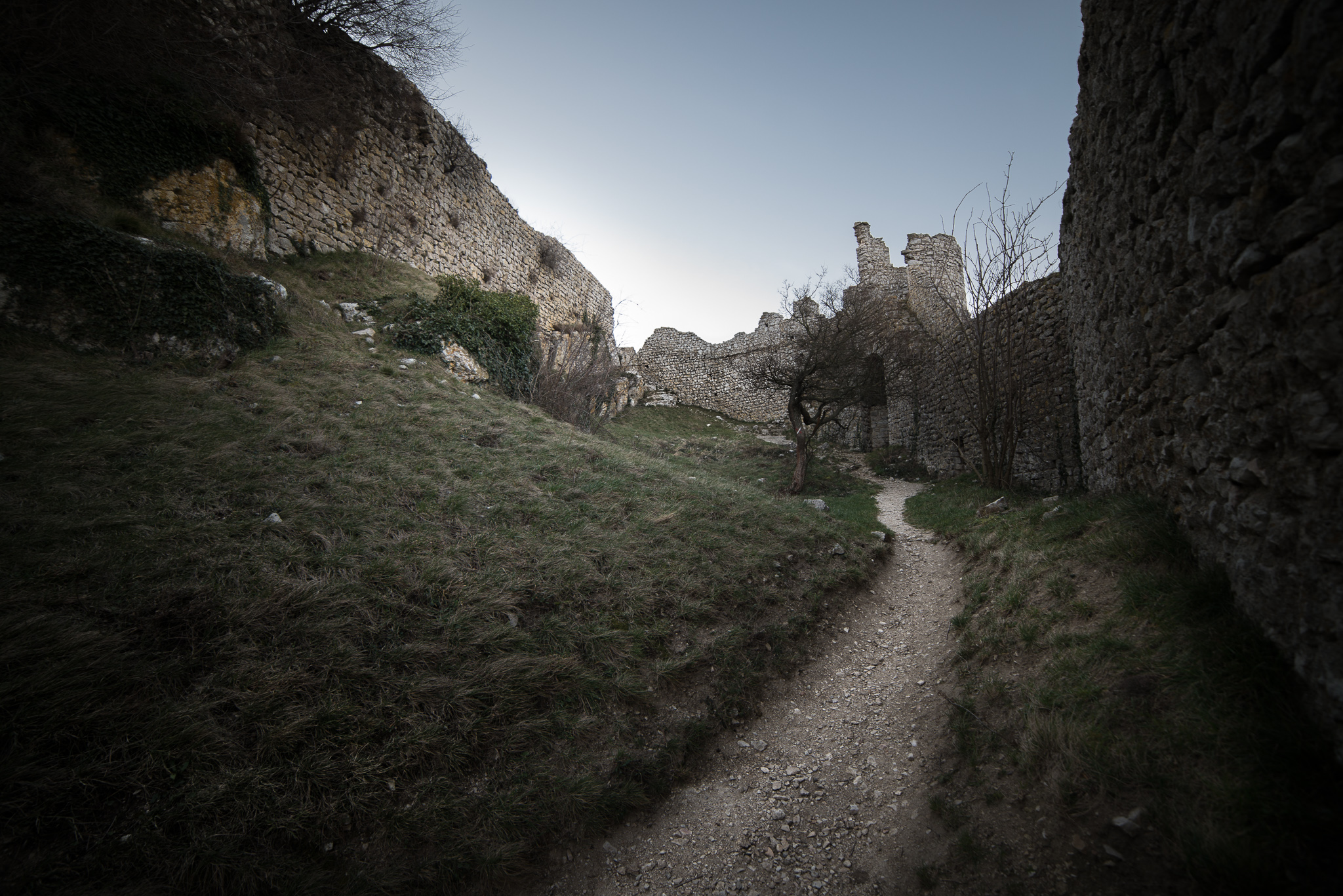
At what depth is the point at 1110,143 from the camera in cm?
418

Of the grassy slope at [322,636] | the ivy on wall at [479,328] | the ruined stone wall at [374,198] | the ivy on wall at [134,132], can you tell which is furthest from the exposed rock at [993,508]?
the ivy on wall at [134,132]

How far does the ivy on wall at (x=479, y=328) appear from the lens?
1016 cm

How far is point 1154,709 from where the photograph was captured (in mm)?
2244

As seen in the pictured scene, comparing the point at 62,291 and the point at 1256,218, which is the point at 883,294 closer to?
the point at 1256,218

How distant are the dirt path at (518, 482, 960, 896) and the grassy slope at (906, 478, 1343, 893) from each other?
36 centimetres

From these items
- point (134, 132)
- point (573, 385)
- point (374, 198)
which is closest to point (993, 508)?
point (573, 385)

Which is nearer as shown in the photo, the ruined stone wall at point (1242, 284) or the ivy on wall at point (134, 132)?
the ruined stone wall at point (1242, 284)

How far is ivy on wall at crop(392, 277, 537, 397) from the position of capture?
1016cm

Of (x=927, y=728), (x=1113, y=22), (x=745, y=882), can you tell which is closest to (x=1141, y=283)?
(x=1113, y=22)

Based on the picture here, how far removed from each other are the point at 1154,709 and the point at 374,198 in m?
16.9

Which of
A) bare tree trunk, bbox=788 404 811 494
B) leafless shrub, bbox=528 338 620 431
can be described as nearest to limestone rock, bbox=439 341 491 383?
leafless shrub, bbox=528 338 620 431

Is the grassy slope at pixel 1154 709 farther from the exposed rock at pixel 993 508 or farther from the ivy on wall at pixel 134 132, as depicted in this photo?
the ivy on wall at pixel 134 132

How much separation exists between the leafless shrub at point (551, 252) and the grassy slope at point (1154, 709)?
63.9 ft

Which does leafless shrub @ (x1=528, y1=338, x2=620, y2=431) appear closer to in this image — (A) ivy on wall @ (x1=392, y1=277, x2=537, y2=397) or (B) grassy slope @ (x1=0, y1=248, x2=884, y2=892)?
(A) ivy on wall @ (x1=392, y1=277, x2=537, y2=397)
